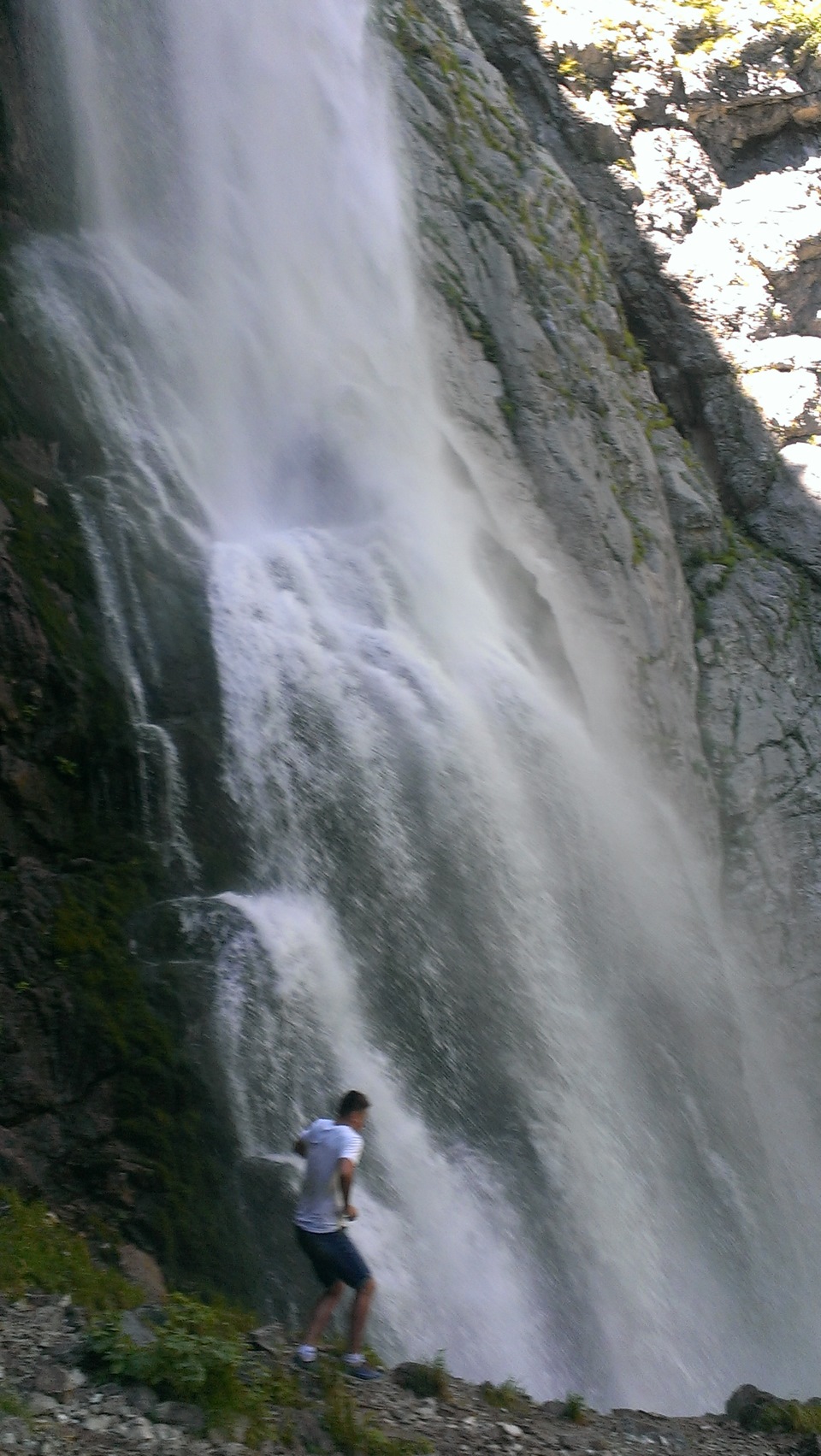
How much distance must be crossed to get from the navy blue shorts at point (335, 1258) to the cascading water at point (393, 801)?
1.92 meters

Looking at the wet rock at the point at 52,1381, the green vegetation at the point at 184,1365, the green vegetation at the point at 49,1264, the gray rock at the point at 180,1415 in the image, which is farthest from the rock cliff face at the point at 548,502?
the gray rock at the point at 180,1415

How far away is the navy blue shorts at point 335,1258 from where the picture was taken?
6113 millimetres

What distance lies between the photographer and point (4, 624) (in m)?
8.46

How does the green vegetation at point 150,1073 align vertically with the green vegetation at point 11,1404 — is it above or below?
above

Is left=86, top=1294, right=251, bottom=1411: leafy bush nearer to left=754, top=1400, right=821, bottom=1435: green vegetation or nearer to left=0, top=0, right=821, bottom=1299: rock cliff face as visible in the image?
left=0, top=0, right=821, bottom=1299: rock cliff face

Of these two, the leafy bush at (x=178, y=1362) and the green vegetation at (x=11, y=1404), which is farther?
the leafy bush at (x=178, y=1362)

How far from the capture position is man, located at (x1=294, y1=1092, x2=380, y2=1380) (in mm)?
6109

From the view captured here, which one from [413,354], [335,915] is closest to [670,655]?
[413,354]

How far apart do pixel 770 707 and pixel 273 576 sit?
8.54 m

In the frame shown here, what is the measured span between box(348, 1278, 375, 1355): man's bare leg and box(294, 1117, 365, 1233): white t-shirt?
283 mm

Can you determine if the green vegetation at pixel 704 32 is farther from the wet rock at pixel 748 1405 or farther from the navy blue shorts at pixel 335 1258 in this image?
the navy blue shorts at pixel 335 1258

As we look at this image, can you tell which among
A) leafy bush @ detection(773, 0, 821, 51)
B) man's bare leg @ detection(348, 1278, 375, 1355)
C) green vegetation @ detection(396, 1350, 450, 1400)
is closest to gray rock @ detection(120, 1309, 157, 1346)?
man's bare leg @ detection(348, 1278, 375, 1355)

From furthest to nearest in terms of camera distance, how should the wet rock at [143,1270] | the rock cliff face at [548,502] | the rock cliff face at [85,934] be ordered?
the rock cliff face at [548,502], the rock cliff face at [85,934], the wet rock at [143,1270]

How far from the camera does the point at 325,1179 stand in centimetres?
617
